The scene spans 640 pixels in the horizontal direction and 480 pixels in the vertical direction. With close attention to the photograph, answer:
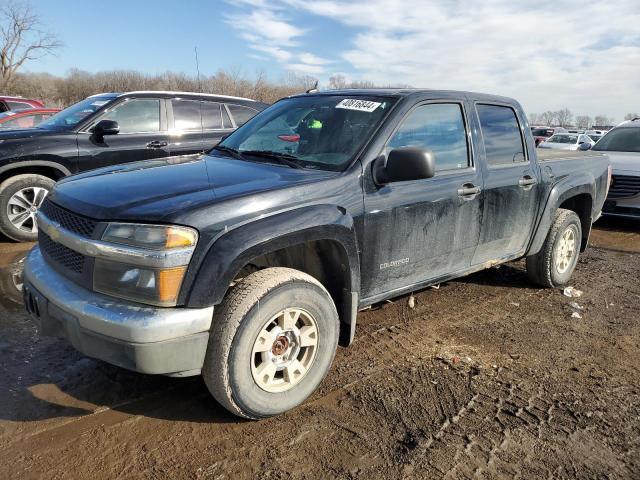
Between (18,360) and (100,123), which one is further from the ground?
(100,123)

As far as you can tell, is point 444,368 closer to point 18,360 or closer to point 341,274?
point 341,274

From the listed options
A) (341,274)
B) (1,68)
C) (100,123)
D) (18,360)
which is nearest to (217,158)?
(341,274)

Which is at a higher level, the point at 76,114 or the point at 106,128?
the point at 76,114

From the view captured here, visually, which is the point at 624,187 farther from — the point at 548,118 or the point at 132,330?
the point at 548,118

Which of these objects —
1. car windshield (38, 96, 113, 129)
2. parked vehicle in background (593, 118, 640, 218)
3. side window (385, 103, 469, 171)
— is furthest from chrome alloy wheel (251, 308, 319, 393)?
parked vehicle in background (593, 118, 640, 218)

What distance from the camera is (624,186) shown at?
801 centimetres

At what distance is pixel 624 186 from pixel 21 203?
8.77m

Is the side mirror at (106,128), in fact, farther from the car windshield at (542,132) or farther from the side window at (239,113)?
the car windshield at (542,132)

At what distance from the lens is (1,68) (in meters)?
42.8

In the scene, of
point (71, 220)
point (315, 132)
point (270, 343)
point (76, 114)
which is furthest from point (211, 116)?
point (270, 343)

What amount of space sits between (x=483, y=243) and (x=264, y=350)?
212 cm

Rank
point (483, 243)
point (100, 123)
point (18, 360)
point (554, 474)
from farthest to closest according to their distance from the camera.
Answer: point (100, 123), point (483, 243), point (18, 360), point (554, 474)

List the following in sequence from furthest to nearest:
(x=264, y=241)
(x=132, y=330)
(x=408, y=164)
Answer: (x=408, y=164) → (x=264, y=241) → (x=132, y=330)

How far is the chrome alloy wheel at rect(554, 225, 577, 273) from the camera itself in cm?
497
